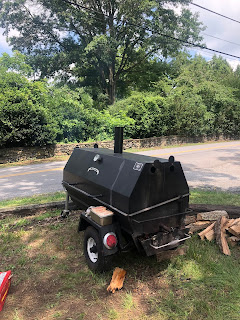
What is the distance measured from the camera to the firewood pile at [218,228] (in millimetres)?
3643

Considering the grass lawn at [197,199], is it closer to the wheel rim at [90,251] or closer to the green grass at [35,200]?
the green grass at [35,200]

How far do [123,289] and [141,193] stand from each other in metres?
1.13

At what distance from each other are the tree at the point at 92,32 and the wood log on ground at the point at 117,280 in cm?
2200

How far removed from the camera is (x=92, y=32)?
2520cm

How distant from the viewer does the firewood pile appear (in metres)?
3.64

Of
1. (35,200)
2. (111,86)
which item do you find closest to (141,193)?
(35,200)

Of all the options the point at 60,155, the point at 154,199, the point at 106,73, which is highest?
the point at 106,73

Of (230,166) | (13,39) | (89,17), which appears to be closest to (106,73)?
(89,17)

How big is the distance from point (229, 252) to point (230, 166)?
7.91 metres

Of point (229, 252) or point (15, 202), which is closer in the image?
point (229, 252)

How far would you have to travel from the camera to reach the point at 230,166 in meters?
10.6

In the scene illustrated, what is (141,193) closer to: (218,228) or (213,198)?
(218,228)

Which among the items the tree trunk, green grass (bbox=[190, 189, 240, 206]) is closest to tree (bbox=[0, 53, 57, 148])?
green grass (bbox=[190, 189, 240, 206])

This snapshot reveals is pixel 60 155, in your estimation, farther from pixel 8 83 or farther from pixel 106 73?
pixel 106 73
